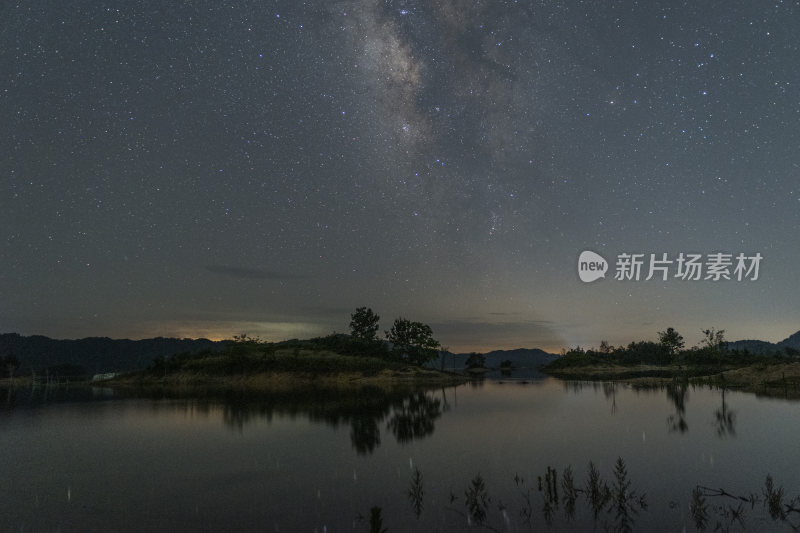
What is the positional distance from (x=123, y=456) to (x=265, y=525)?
2284 cm

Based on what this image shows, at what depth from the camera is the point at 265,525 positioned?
18.9 meters

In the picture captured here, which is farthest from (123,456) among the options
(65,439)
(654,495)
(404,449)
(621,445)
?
(621,445)

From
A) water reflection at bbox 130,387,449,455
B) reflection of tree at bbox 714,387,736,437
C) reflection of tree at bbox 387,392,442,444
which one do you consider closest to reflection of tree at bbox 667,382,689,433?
reflection of tree at bbox 714,387,736,437

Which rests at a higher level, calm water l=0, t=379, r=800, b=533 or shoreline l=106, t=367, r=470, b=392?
calm water l=0, t=379, r=800, b=533

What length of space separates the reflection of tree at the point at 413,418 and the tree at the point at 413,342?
268ft

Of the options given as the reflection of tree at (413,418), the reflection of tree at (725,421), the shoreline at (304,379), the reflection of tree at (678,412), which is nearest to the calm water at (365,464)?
the reflection of tree at (725,421)

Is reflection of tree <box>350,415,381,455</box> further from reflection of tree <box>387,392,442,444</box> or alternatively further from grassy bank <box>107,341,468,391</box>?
grassy bank <box>107,341,468,391</box>

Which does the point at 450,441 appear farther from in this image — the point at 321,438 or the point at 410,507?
the point at 410,507

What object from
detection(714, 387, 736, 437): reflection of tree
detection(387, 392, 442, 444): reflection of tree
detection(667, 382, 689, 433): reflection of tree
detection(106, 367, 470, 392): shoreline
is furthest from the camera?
detection(106, 367, 470, 392): shoreline

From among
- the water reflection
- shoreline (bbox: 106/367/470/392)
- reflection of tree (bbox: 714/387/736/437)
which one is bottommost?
shoreline (bbox: 106/367/470/392)

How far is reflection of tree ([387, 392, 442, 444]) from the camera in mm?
40625

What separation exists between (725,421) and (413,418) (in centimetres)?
3402

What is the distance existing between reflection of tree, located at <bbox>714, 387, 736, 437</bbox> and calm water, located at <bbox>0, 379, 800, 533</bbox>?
192mm

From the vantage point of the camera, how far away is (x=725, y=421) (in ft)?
150
